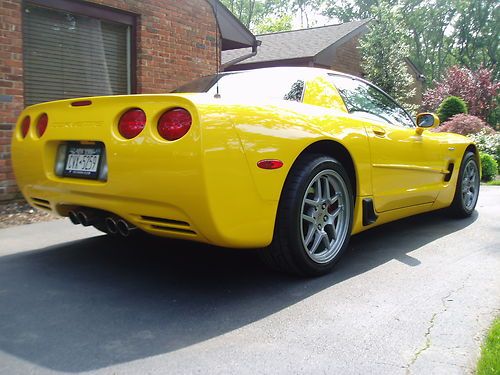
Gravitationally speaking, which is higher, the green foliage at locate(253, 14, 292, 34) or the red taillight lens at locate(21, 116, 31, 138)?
the green foliage at locate(253, 14, 292, 34)

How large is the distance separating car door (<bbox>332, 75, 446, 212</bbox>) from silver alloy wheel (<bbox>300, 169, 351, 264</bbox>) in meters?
0.39

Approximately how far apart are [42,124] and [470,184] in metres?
4.30

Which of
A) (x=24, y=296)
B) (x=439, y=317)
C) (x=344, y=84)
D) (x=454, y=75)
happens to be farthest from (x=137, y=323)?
(x=454, y=75)

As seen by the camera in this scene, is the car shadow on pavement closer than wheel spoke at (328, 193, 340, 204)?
Yes

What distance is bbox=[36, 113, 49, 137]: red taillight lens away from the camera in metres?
3.31

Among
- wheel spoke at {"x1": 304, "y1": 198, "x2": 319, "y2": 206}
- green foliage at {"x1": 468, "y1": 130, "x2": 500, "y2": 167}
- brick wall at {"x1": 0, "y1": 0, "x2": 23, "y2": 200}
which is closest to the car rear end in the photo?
wheel spoke at {"x1": 304, "y1": 198, "x2": 319, "y2": 206}

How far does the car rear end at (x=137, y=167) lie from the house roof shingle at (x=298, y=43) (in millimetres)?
14847

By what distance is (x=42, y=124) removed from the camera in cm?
335

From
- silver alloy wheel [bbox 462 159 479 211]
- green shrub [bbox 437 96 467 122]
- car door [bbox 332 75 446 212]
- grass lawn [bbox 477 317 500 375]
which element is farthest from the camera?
green shrub [bbox 437 96 467 122]

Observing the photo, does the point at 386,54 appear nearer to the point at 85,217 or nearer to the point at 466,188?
the point at 466,188

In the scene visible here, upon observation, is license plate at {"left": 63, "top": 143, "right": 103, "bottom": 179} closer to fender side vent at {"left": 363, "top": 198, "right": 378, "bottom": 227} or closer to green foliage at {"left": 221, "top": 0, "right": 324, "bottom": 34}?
fender side vent at {"left": 363, "top": 198, "right": 378, "bottom": 227}

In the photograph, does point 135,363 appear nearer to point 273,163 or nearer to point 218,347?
point 218,347

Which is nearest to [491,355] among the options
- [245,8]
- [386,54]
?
[386,54]

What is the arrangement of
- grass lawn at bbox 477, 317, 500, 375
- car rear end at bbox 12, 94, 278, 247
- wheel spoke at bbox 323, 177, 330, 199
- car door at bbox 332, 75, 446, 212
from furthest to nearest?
car door at bbox 332, 75, 446, 212 → wheel spoke at bbox 323, 177, 330, 199 → car rear end at bbox 12, 94, 278, 247 → grass lawn at bbox 477, 317, 500, 375
